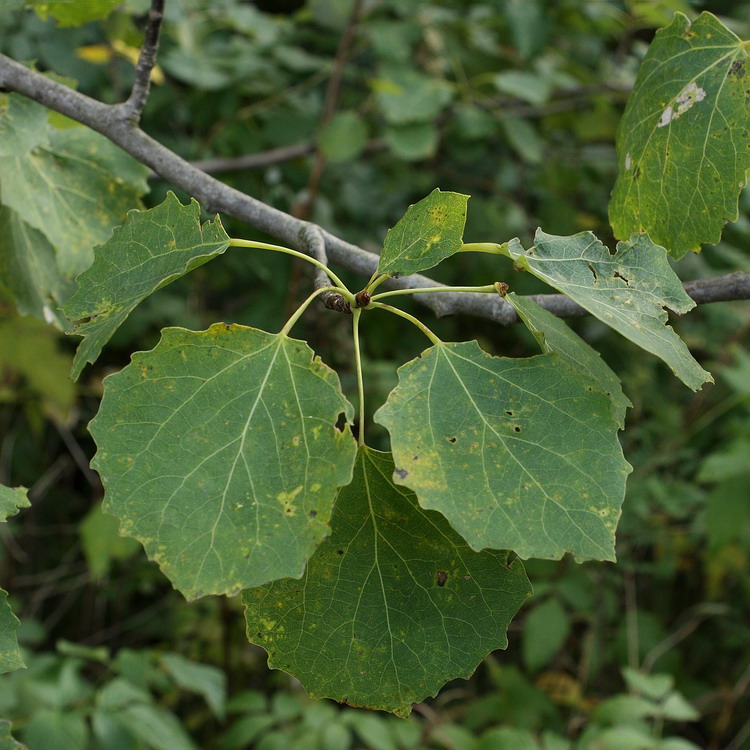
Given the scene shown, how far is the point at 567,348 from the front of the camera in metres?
0.64

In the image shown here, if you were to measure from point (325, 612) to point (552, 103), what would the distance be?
2215mm

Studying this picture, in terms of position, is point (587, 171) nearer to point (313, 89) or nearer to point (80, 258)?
point (313, 89)

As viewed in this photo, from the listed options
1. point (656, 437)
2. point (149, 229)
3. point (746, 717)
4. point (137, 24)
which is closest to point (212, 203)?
point (149, 229)

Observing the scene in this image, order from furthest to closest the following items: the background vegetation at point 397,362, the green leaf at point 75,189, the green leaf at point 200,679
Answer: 1. the background vegetation at point 397,362
2. the green leaf at point 200,679
3. the green leaf at point 75,189

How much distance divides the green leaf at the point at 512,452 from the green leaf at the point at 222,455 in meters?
0.06

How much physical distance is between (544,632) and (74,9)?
1808 millimetres

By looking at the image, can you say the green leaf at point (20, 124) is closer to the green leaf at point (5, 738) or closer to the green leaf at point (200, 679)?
the green leaf at point (5, 738)

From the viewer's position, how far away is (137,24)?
7.29 ft

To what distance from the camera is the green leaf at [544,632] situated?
6.97 feet

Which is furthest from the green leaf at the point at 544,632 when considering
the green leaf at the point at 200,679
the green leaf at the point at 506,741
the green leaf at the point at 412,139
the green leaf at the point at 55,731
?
the green leaf at the point at 412,139

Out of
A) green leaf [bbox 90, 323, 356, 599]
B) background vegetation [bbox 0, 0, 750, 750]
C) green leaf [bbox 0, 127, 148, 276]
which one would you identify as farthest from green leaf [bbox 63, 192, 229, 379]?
background vegetation [bbox 0, 0, 750, 750]

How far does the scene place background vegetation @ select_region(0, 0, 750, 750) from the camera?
1.95m

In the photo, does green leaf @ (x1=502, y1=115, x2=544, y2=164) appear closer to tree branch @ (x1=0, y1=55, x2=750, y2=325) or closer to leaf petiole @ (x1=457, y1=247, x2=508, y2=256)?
tree branch @ (x1=0, y1=55, x2=750, y2=325)

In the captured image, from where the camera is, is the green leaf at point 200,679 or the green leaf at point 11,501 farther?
the green leaf at point 200,679
